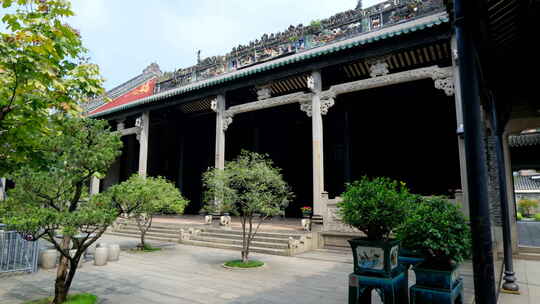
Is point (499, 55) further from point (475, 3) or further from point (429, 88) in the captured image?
point (429, 88)

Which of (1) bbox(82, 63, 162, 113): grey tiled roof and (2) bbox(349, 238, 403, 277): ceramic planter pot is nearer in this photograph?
(2) bbox(349, 238, 403, 277): ceramic planter pot

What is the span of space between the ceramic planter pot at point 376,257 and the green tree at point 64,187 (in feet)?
12.8

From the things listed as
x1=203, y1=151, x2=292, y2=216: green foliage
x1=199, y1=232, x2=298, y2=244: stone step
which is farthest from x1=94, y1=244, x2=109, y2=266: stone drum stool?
x1=199, y1=232, x2=298, y2=244: stone step

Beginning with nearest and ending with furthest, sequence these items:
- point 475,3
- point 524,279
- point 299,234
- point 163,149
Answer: point 475,3 → point 524,279 → point 299,234 → point 163,149

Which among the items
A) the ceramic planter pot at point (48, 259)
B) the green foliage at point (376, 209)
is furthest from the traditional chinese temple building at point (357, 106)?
the ceramic planter pot at point (48, 259)

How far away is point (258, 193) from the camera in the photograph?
8.71m

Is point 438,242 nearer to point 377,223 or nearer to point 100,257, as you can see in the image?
point 377,223

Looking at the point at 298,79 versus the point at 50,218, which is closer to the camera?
the point at 50,218

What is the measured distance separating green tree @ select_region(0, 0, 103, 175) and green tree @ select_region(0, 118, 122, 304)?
25cm

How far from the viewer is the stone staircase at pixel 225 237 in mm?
10531

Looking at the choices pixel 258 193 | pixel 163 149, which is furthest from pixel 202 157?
pixel 258 193

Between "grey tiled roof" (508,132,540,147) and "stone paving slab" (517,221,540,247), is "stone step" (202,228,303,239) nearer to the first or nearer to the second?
"stone paving slab" (517,221,540,247)

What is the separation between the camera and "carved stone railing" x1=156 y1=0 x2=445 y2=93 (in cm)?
1195

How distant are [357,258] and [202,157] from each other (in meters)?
17.1
